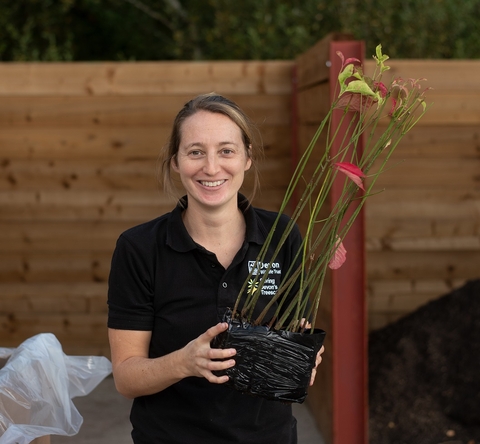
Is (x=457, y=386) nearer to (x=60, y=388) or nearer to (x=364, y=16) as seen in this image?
(x=60, y=388)

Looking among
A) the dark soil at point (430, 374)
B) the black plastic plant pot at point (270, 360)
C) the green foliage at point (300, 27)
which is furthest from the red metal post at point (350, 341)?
the green foliage at point (300, 27)

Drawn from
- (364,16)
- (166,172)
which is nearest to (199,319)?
(166,172)

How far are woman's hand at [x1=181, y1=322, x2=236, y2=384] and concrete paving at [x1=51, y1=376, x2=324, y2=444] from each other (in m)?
1.86

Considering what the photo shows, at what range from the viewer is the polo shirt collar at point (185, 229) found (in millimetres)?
1677

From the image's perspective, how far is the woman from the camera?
163 centimetres

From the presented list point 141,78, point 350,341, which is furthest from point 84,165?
point 350,341

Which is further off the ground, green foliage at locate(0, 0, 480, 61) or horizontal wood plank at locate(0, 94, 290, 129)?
green foliage at locate(0, 0, 480, 61)

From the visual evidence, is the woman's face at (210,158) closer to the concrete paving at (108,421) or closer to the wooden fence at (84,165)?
the concrete paving at (108,421)

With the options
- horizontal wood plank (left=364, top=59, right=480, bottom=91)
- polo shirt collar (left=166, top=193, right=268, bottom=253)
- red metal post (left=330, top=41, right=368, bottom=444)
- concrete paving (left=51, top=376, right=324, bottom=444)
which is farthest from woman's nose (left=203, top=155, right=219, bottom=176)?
horizontal wood plank (left=364, top=59, right=480, bottom=91)

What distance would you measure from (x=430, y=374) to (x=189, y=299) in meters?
2.59

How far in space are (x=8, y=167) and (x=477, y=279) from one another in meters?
2.59

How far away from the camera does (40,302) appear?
431cm

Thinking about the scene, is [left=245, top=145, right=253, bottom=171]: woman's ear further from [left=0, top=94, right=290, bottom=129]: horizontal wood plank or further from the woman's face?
[left=0, top=94, right=290, bottom=129]: horizontal wood plank

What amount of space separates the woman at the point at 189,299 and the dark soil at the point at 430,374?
2161 millimetres
